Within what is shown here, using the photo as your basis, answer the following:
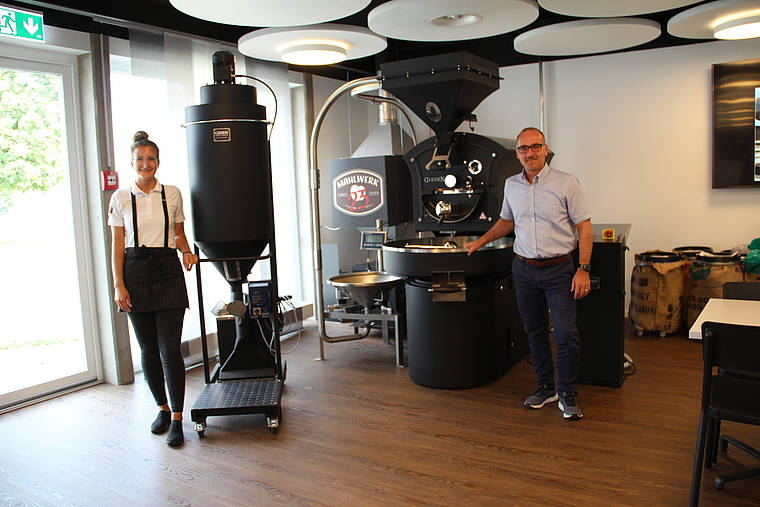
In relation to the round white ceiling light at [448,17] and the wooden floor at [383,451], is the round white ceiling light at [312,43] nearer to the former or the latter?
the round white ceiling light at [448,17]

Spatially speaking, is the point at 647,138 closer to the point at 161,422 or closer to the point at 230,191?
the point at 230,191

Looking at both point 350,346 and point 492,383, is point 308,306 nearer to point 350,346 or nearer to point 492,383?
point 350,346

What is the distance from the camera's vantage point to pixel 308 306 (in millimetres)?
6027

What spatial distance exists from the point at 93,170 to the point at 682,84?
15.9 feet

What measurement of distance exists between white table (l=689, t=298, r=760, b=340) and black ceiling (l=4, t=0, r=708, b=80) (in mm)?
2558

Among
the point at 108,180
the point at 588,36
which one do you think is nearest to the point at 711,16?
the point at 588,36

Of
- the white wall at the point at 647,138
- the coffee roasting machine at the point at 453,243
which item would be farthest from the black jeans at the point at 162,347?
the white wall at the point at 647,138

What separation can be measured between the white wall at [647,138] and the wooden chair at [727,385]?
3.21 metres

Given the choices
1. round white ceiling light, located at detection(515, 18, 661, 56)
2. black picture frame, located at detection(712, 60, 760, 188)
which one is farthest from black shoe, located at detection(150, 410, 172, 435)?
black picture frame, located at detection(712, 60, 760, 188)

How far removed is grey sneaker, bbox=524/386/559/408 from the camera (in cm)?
362

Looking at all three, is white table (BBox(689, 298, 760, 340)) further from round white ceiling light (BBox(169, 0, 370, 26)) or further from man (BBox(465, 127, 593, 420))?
round white ceiling light (BBox(169, 0, 370, 26))

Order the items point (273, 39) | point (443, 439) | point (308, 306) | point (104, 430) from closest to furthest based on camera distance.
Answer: point (443, 439)
point (104, 430)
point (273, 39)
point (308, 306)

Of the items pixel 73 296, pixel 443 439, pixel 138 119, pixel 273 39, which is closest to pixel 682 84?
pixel 273 39

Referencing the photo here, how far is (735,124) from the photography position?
17.2ft
